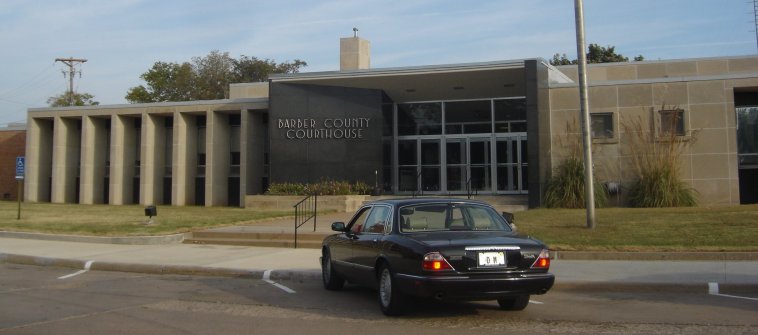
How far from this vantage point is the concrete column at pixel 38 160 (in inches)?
1471

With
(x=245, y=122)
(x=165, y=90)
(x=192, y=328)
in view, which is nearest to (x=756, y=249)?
(x=192, y=328)

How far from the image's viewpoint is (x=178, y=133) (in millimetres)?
34406

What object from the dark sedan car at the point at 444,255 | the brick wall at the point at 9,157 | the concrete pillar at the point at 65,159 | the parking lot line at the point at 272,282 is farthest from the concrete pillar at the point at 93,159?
the dark sedan car at the point at 444,255

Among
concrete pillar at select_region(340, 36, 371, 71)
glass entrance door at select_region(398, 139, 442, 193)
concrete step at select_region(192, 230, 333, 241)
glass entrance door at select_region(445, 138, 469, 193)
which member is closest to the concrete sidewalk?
concrete step at select_region(192, 230, 333, 241)

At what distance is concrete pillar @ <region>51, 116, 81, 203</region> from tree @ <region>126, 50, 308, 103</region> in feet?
80.8

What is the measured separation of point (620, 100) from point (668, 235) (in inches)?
435

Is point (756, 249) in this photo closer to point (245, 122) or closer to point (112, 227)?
point (112, 227)

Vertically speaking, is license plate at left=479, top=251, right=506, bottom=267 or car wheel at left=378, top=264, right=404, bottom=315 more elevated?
license plate at left=479, top=251, right=506, bottom=267

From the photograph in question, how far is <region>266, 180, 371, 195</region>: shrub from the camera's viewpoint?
28.7 meters

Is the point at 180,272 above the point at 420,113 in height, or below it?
below

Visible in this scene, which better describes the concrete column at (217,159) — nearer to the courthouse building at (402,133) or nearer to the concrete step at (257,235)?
the courthouse building at (402,133)

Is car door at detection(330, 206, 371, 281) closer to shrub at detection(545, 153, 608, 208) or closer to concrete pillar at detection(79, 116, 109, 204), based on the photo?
shrub at detection(545, 153, 608, 208)

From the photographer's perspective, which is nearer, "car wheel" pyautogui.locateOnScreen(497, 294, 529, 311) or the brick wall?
"car wheel" pyautogui.locateOnScreen(497, 294, 529, 311)

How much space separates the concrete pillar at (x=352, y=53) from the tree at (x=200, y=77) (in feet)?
97.9
